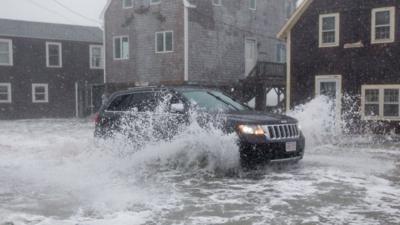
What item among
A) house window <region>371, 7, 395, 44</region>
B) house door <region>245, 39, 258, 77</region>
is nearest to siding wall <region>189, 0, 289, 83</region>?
house door <region>245, 39, 258, 77</region>

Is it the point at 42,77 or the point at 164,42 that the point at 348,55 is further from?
the point at 42,77

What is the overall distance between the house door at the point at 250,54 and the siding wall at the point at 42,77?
44.4 ft

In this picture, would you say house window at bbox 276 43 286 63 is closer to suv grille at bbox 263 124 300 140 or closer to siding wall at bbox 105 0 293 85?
siding wall at bbox 105 0 293 85

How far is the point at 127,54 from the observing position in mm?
29438

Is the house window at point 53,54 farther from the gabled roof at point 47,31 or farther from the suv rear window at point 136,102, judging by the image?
the suv rear window at point 136,102

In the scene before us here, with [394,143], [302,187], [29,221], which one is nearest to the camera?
[29,221]

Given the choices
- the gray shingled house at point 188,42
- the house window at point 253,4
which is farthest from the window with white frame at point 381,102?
the house window at point 253,4

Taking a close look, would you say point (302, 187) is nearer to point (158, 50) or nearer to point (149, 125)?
point (149, 125)

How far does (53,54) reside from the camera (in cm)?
3706

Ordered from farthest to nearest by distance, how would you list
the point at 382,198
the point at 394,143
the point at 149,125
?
the point at 394,143, the point at 149,125, the point at 382,198

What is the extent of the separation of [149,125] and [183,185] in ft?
7.98

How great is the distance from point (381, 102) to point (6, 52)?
2561 cm

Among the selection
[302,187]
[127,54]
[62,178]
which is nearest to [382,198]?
[302,187]

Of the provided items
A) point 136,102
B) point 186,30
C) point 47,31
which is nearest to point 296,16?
point 186,30
